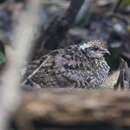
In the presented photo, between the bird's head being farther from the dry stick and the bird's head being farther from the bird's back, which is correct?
the dry stick

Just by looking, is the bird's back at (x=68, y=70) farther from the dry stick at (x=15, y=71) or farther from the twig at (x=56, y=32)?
the dry stick at (x=15, y=71)

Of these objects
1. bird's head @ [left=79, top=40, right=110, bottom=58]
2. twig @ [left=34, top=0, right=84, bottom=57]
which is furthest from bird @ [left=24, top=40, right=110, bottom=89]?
twig @ [left=34, top=0, right=84, bottom=57]

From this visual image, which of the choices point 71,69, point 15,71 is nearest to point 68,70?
point 71,69

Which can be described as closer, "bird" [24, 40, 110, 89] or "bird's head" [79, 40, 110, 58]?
"bird" [24, 40, 110, 89]

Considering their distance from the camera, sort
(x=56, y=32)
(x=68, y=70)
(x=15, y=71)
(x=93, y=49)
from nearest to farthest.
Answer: (x=15, y=71)
(x=68, y=70)
(x=93, y=49)
(x=56, y=32)

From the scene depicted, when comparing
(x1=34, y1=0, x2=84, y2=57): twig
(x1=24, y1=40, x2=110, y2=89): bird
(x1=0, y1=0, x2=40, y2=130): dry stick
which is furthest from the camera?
(x1=34, y1=0, x2=84, y2=57): twig

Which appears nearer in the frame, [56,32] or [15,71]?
[15,71]

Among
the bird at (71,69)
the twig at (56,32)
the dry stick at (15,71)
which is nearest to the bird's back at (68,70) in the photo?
the bird at (71,69)

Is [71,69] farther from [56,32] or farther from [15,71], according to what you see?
[15,71]

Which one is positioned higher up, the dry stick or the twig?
the dry stick
